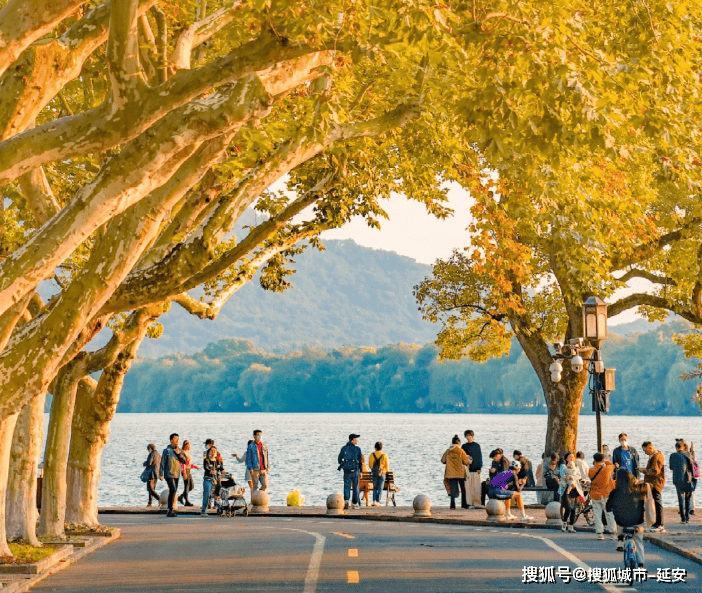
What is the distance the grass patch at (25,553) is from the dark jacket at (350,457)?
13400 mm

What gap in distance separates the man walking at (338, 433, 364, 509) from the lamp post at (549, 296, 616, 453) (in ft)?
19.1

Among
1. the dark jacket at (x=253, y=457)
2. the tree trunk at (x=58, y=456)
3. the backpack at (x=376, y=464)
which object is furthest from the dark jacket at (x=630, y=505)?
the dark jacket at (x=253, y=457)

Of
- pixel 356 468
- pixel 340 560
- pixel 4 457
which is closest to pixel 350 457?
pixel 356 468

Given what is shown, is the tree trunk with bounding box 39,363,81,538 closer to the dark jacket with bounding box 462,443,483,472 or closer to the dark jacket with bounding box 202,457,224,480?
the dark jacket with bounding box 202,457,224,480

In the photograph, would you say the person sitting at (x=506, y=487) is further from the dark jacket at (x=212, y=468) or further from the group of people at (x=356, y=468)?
the dark jacket at (x=212, y=468)

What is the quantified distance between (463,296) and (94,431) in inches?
578

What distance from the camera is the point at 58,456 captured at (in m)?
21.8

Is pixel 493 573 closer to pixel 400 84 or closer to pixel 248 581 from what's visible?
pixel 248 581

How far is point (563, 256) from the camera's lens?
2388 centimetres

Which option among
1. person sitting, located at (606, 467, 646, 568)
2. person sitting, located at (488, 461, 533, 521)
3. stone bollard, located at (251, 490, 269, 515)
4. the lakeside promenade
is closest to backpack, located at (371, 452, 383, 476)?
stone bollard, located at (251, 490, 269, 515)

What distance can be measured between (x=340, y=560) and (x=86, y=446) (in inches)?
311

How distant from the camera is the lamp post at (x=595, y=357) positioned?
89.9ft

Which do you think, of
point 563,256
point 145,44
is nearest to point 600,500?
point 563,256

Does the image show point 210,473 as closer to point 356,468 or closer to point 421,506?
point 356,468
